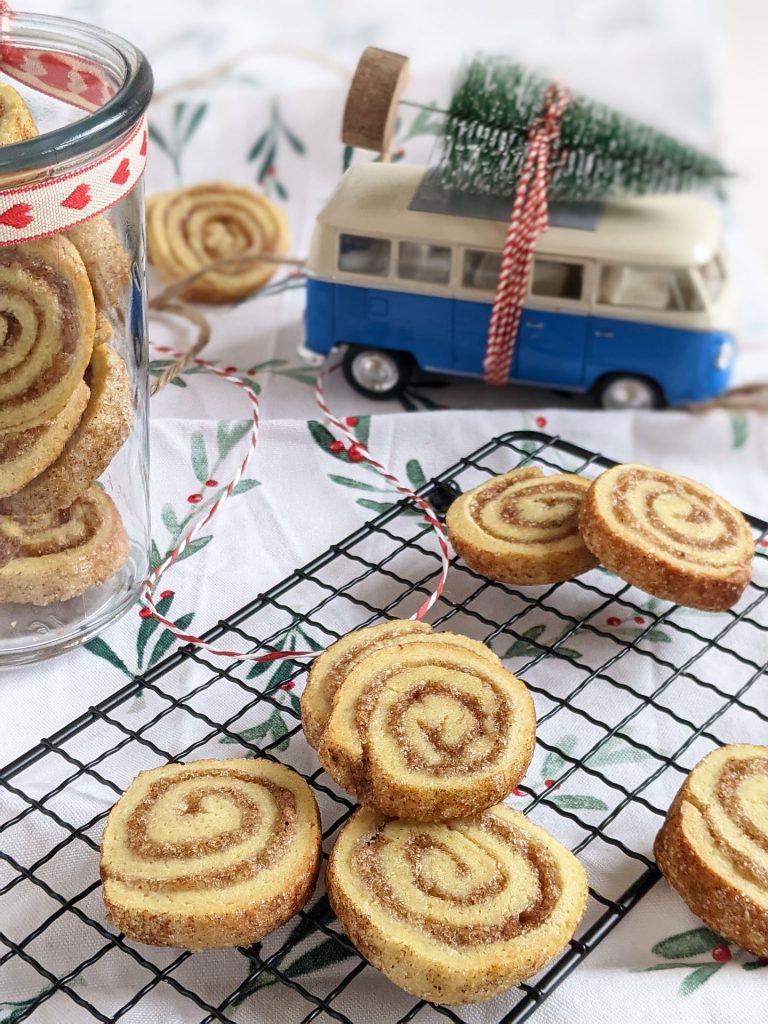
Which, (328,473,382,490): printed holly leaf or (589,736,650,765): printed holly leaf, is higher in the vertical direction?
(328,473,382,490): printed holly leaf

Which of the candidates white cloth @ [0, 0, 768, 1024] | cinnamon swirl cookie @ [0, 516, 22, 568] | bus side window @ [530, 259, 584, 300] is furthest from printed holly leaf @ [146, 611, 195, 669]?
bus side window @ [530, 259, 584, 300]

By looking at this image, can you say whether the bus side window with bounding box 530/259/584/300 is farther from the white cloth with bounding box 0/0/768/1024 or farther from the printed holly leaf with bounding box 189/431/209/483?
the printed holly leaf with bounding box 189/431/209/483

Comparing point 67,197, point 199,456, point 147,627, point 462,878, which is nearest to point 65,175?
point 67,197

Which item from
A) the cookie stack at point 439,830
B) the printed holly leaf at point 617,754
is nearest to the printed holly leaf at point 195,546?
the cookie stack at point 439,830

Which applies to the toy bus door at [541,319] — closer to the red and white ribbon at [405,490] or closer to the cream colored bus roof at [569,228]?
the cream colored bus roof at [569,228]

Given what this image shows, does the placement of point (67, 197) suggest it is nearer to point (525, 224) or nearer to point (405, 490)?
point (405, 490)

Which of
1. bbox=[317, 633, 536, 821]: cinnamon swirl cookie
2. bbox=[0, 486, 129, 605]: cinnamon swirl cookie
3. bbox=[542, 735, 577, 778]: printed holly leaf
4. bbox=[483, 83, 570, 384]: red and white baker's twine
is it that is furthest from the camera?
bbox=[483, 83, 570, 384]: red and white baker's twine
